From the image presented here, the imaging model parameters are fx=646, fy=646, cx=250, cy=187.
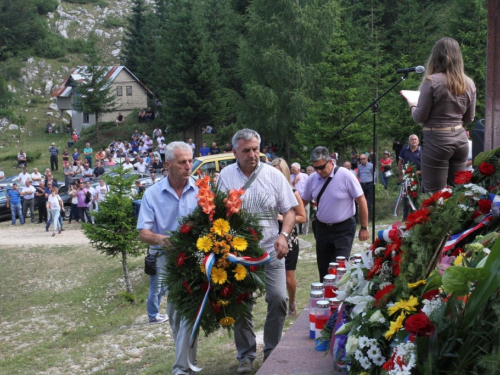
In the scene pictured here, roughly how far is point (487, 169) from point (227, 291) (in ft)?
6.78

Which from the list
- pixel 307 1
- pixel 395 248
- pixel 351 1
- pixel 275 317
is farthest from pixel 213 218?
pixel 351 1

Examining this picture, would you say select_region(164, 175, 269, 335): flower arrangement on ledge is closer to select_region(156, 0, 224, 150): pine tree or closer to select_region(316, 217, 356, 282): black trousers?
select_region(316, 217, 356, 282): black trousers

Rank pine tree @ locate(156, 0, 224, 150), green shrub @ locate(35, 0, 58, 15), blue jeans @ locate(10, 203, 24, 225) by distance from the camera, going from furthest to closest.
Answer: green shrub @ locate(35, 0, 58, 15), pine tree @ locate(156, 0, 224, 150), blue jeans @ locate(10, 203, 24, 225)

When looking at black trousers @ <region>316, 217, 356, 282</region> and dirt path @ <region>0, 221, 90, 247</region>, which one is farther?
dirt path @ <region>0, 221, 90, 247</region>

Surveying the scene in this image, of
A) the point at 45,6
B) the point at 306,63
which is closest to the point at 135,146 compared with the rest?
the point at 306,63

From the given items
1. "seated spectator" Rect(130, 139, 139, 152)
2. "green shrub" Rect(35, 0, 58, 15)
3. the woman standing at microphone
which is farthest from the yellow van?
"green shrub" Rect(35, 0, 58, 15)

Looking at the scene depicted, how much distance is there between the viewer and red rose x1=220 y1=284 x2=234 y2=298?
488cm

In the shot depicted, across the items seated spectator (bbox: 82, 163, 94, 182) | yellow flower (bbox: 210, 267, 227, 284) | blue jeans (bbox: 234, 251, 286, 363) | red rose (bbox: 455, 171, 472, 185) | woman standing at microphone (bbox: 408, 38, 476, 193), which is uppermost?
woman standing at microphone (bbox: 408, 38, 476, 193)

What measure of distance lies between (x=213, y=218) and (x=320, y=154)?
244 cm

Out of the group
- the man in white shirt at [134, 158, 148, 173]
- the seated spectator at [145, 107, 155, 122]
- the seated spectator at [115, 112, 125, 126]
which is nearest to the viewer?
the man in white shirt at [134, 158, 148, 173]

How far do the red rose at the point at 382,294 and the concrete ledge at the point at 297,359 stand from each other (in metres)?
0.95

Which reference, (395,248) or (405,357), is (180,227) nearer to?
(395,248)

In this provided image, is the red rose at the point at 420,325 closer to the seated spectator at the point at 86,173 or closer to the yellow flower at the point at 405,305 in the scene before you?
the yellow flower at the point at 405,305

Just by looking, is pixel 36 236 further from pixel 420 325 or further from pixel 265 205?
pixel 420 325
